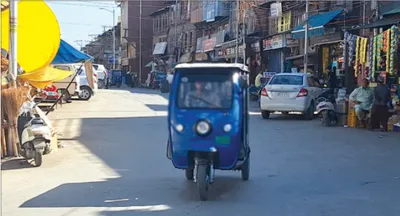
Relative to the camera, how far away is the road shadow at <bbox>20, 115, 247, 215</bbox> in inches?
290

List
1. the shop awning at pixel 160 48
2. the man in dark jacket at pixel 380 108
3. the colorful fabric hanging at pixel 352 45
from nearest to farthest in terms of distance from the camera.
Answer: the man in dark jacket at pixel 380 108 → the colorful fabric hanging at pixel 352 45 → the shop awning at pixel 160 48

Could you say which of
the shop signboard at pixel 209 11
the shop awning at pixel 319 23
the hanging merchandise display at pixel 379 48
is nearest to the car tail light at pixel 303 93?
the hanging merchandise display at pixel 379 48

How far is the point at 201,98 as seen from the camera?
762cm

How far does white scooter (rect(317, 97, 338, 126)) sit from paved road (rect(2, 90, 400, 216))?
1953 mm

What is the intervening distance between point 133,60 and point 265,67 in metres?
40.0

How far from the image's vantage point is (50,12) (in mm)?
11867

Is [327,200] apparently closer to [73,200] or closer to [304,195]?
[304,195]

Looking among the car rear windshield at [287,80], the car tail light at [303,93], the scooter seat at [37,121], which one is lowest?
the scooter seat at [37,121]

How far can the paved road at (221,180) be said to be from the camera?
7.06 metres

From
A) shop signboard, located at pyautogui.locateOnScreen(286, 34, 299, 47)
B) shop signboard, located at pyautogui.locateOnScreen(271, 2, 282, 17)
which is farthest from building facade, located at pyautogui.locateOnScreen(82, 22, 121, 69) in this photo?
shop signboard, located at pyautogui.locateOnScreen(286, 34, 299, 47)

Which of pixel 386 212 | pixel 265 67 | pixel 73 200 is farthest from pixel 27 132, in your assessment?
pixel 265 67

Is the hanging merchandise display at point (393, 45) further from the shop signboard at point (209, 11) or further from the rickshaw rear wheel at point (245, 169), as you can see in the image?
the shop signboard at point (209, 11)

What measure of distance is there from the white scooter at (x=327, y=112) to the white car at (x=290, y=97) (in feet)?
4.18

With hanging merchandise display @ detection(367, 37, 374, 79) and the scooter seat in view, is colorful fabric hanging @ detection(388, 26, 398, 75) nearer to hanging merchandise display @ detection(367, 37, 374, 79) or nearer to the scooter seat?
hanging merchandise display @ detection(367, 37, 374, 79)
